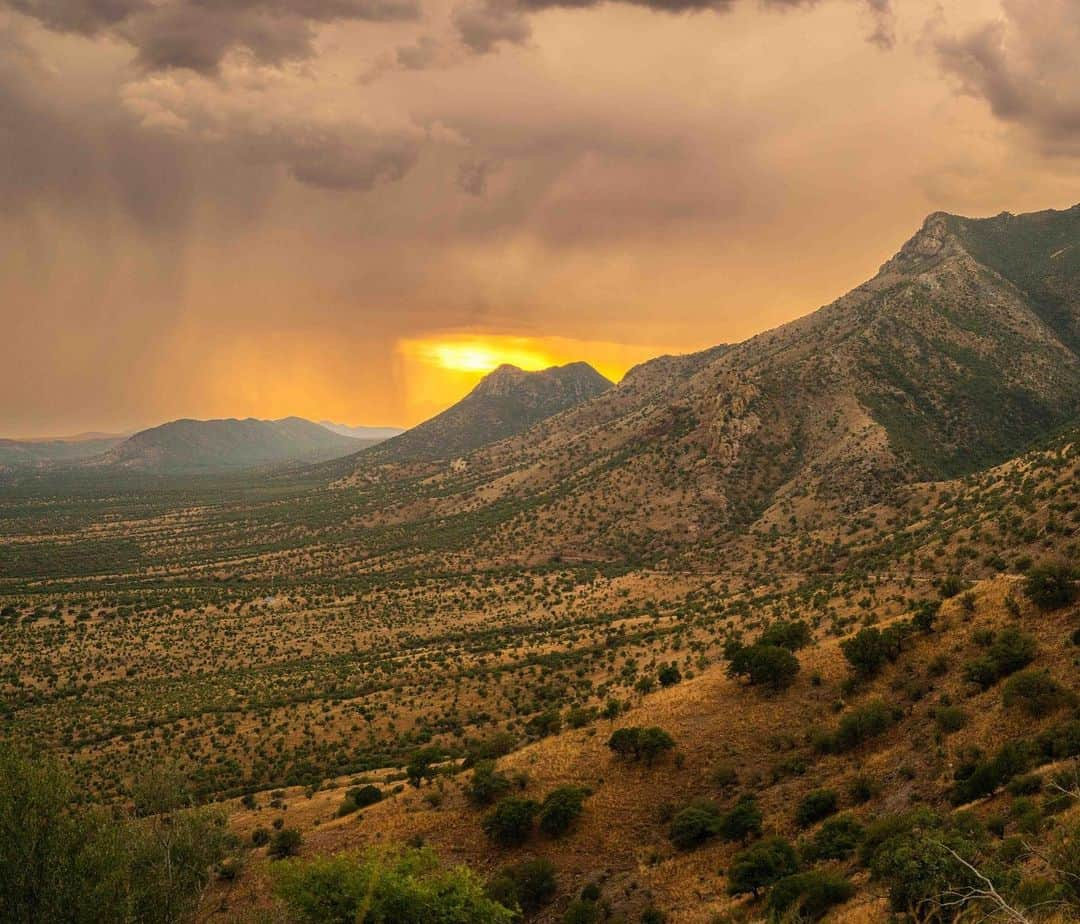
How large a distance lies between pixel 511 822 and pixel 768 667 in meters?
17.0

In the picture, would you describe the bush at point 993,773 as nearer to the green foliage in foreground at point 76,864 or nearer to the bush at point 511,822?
the bush at point 511,822

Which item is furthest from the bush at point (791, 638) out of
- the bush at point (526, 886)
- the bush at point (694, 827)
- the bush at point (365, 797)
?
the bush at point (365, 797)

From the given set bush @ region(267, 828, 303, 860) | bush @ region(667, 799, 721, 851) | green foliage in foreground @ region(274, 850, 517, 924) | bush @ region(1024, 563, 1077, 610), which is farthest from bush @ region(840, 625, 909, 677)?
bush @ region(267, 828, 303, 860)

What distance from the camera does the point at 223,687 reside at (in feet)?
210

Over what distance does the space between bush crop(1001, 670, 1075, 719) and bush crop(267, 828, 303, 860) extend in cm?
3342

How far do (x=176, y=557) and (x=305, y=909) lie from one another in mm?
139342

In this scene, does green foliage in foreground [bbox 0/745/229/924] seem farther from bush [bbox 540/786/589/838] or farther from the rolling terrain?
bush [bbox 540/786/589/838]

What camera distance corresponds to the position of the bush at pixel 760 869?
73.5ft

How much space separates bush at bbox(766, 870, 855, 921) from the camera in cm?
1948

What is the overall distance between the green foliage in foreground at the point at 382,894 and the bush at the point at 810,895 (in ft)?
28.1

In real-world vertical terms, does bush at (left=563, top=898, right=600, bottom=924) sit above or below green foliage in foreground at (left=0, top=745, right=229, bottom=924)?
below

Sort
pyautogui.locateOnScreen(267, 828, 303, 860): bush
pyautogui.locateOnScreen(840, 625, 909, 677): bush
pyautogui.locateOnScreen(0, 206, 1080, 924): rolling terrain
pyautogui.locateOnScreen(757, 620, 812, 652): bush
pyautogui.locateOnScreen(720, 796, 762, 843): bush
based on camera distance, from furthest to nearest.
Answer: pyautogui.locateOnScreen(757, 620, 812, 652): bush < pyautogui.locateOnScreen(840, 625, 909, 677): bush < pyautogui.locateOnScreen(267, 828, 303, 860): bush < pyautogui.locateOnScreen(720, 796, 762, 843): bush < pyautogui.locateOnScreen(0, 206, 1080, 924): rolling terrain

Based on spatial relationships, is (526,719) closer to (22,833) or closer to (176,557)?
(22,833)

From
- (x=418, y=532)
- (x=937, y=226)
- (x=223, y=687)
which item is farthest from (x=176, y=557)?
(x=937, y=226)
